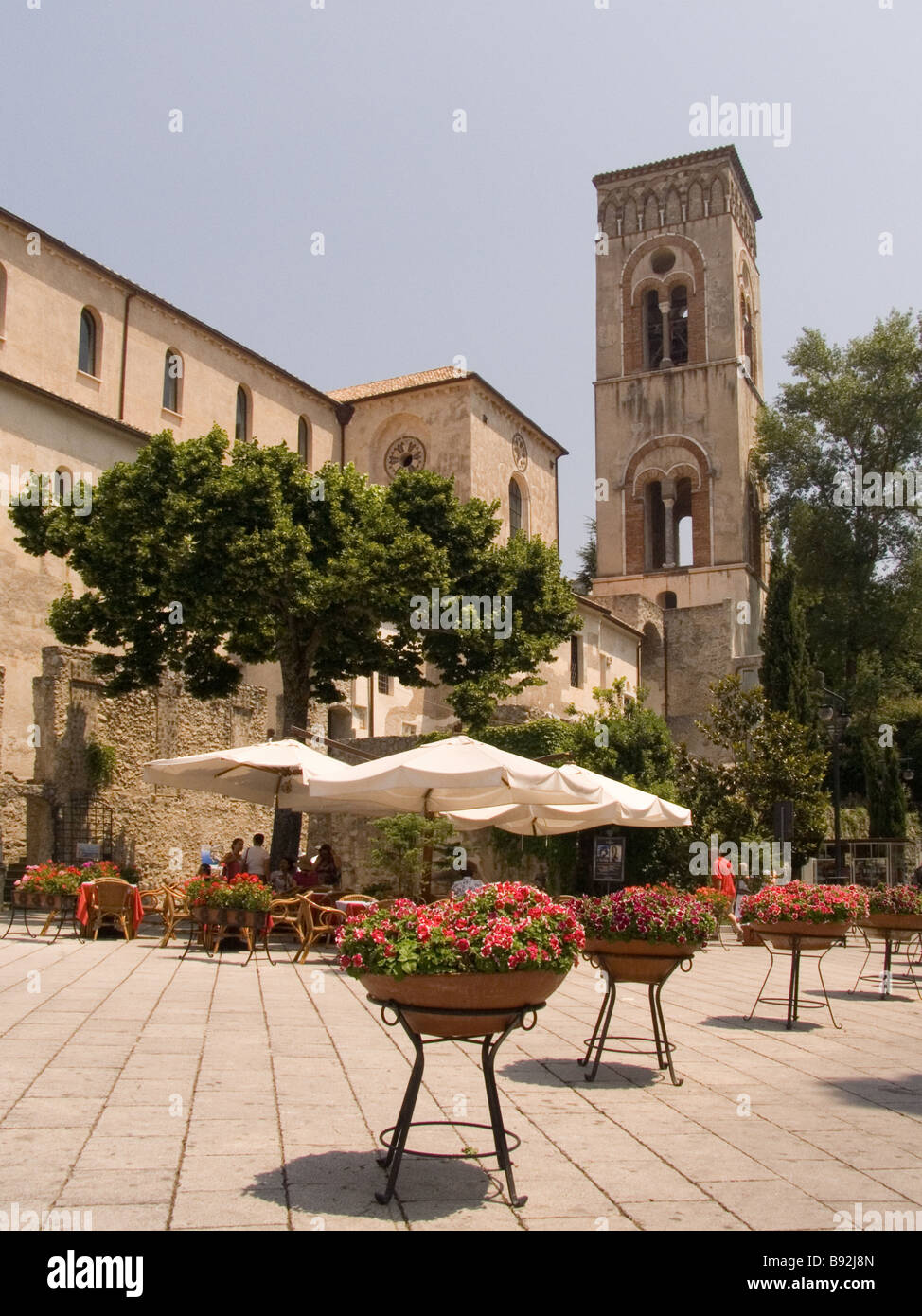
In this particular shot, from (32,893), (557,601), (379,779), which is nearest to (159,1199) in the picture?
(379,779)

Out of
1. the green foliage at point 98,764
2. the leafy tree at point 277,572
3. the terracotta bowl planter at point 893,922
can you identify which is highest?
the leafy tree at point 277,572

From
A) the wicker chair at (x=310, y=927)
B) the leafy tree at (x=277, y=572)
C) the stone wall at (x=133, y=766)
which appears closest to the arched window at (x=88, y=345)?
the stone wall at (x=133, y=766)

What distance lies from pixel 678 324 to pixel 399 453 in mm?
18180

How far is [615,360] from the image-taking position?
5434 centimetres

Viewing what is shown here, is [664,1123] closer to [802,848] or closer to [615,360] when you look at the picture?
[802,848]

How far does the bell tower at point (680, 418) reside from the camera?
161 ft

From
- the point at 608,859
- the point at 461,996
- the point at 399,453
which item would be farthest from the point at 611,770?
the point at 399,453

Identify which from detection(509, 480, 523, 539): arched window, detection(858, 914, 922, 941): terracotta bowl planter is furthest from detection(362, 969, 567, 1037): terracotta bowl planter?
detection(509, 480, 523, 539): arched window

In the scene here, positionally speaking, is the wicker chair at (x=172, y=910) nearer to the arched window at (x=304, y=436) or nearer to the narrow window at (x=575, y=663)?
the narrow window at (x=575, y=663)

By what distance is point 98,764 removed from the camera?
83.1ft

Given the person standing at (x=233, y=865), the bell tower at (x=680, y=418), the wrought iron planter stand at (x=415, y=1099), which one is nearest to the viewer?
the wrought iron planter stand at (x=415, y=1099)

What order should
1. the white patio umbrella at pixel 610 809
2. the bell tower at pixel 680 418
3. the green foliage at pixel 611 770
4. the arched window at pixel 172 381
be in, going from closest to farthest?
the white patio umbrella at pixel 610 809, the green foliage at pixel 611 770, the arched window at pixel 172 381, the bell tower at pixel 680 418

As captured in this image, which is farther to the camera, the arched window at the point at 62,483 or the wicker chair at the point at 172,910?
the arched window at the point at 62,483

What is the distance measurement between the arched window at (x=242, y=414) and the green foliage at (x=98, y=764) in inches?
590
